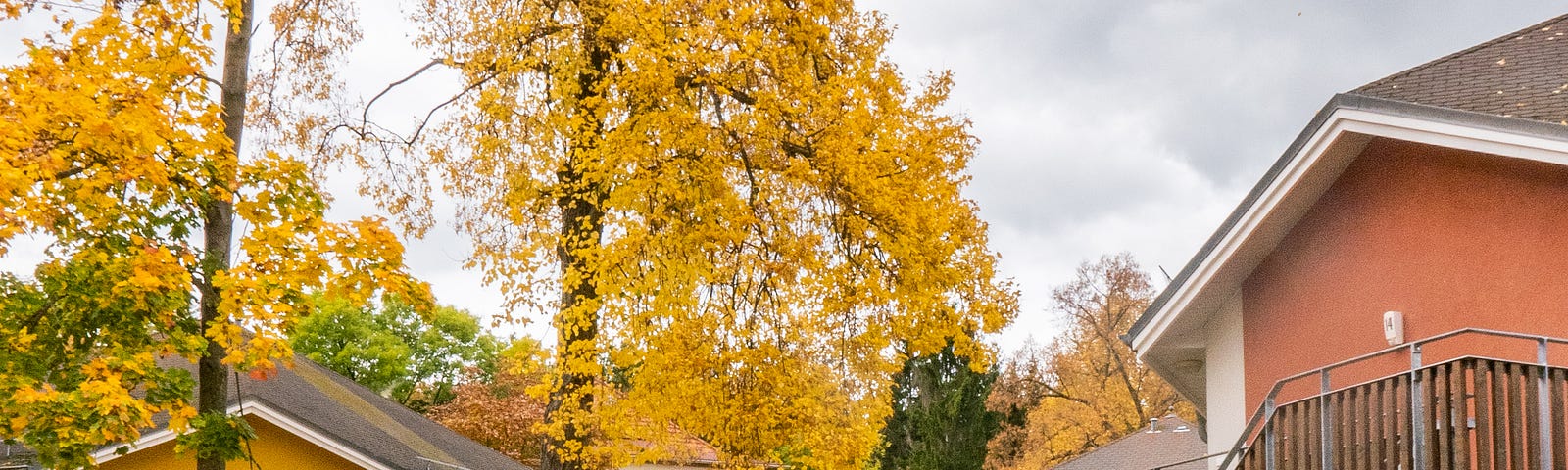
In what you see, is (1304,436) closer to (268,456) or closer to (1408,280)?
(1408,280)

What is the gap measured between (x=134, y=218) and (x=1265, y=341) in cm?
1106

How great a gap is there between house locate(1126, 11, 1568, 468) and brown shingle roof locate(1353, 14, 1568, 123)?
1.0 inches

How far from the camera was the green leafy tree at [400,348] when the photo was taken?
58041 millimetres

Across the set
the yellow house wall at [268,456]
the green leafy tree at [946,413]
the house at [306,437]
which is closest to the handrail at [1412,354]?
the house at [306,437]

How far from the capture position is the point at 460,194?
23.1 m

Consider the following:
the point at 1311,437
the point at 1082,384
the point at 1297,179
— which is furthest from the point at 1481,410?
the point at 1082,384

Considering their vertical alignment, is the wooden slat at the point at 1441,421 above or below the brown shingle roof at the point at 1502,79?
below

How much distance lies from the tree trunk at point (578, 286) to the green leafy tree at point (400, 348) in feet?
125

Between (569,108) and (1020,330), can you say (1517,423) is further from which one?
(1020,330)

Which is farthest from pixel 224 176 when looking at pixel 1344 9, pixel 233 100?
pixel 1344 9

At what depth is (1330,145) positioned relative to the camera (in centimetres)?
1255

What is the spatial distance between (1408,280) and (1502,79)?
1.90m

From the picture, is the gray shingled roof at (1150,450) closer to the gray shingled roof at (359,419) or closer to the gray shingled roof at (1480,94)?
the gray shingled roof at (359,419)

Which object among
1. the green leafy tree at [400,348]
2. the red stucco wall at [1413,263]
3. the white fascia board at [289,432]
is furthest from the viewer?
the green leafy tree at [400,348]
